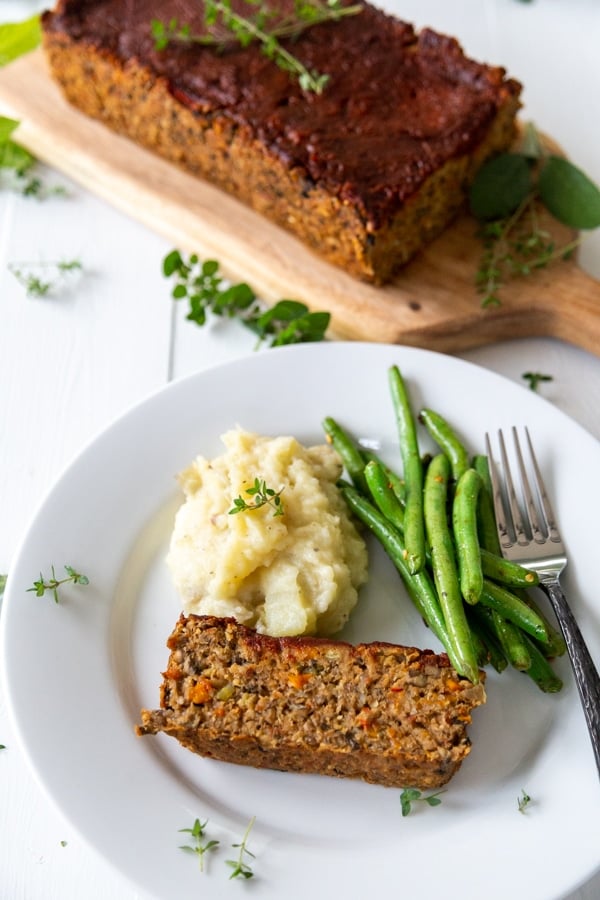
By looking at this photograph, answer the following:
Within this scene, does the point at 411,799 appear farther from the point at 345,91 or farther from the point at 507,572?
the point at 345,91

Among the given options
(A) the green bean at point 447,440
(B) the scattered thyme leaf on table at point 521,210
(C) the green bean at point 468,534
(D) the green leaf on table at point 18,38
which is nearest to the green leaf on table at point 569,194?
(B) the scattered thyme leaf on table at point 521,210

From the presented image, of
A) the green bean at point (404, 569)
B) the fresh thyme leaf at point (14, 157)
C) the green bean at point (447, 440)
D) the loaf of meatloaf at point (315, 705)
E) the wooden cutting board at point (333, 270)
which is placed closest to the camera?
the loaf of meatloaf at point (315, 705)

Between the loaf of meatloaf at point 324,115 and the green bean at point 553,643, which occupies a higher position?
the loaf of meatloaf at point 324,115

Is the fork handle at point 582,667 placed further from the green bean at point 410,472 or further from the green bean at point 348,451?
the green bean at point 348,451

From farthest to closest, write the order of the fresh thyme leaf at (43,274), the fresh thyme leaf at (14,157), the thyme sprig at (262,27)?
1. the fresh thyme leaf at (14,157)
2. the fresh thyme leaf at (43,274)
3. the thyme sprig at (262,27)

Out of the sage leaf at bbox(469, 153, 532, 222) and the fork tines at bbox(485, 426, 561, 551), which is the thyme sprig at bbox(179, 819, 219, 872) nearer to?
the fork tines at bbox(485, 426, 561, 551)

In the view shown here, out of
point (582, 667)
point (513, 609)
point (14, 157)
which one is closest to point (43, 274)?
point (14, 157)
